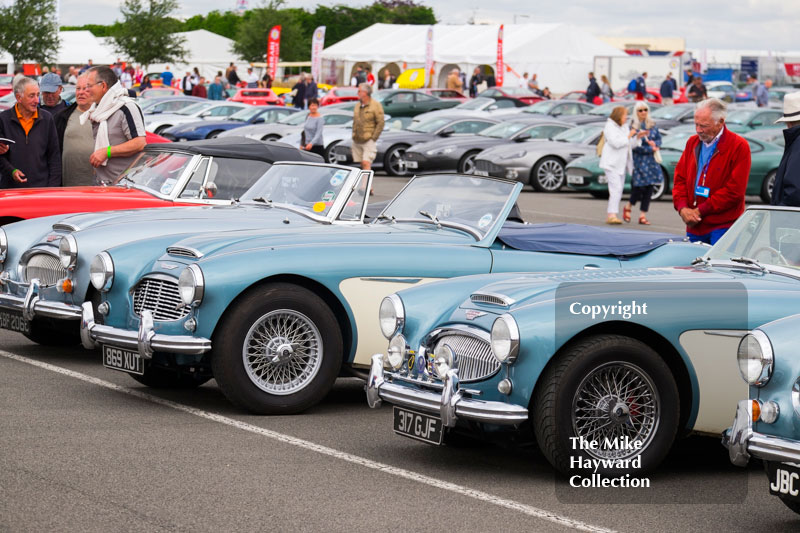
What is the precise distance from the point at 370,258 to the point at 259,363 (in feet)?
3.04

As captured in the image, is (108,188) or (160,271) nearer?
(160,271)

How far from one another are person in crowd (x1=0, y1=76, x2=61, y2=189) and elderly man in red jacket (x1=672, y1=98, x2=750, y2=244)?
592cm

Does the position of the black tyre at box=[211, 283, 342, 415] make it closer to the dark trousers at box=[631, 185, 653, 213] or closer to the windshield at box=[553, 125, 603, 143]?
the dark trousers at box=[631, 185, 653, 213]

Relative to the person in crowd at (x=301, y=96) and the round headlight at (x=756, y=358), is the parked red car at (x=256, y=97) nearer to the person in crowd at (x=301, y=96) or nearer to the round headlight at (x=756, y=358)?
the person in crowd at (x=301, y=96)

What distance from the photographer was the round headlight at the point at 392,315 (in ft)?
20.5

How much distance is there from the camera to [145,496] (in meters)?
5.23

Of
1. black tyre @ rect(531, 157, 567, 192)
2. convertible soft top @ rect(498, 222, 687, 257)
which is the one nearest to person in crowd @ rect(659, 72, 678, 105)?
black tyre @ rect(531, 157, 567, 192)

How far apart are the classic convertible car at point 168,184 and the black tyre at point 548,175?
12735mm

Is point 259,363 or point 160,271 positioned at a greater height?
point 160,271

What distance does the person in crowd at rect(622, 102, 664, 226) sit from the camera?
17.8 meters

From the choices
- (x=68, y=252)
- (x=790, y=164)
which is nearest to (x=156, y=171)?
(x=68, y=252)

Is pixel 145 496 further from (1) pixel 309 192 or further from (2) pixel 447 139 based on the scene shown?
(2) pixel 447 139

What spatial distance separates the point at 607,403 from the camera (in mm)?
5551

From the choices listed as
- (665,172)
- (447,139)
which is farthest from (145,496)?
(447,139)
